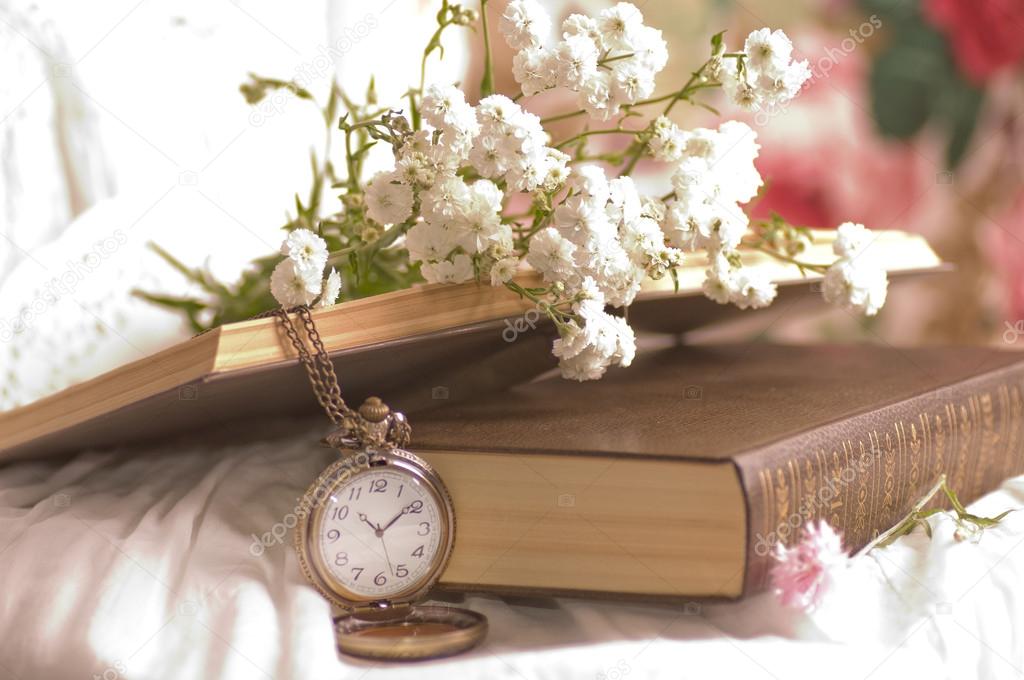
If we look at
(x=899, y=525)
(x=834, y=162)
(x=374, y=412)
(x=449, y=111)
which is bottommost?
(x=899, y=525)

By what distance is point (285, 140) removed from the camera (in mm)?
1453

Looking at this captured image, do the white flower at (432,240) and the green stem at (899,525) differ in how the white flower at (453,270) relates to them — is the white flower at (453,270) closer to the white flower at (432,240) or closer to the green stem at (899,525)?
→ the white flower at (432,240)

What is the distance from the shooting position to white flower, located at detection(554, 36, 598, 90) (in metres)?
0.78

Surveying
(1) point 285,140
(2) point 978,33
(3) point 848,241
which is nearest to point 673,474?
(3) point 848,241

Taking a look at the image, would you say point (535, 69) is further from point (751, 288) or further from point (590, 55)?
point (751, 288)

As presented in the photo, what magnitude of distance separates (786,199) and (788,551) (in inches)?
53.5

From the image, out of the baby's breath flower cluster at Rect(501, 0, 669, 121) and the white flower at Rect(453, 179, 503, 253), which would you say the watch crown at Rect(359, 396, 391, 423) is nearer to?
the white flower at Rect(453, 179, 503, 253)

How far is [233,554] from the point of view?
0.78m

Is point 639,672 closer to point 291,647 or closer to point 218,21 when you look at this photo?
point 291,647

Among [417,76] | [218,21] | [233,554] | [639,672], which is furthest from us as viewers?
[417,76]

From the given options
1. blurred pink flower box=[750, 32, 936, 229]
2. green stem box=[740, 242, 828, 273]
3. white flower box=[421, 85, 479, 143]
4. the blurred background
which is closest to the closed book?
green stem box=[740, 242, 828, 273]

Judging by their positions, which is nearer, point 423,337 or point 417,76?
point 423,337

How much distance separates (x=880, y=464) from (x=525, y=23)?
45 centimetres

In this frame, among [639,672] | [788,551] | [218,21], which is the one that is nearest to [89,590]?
[639,672]
